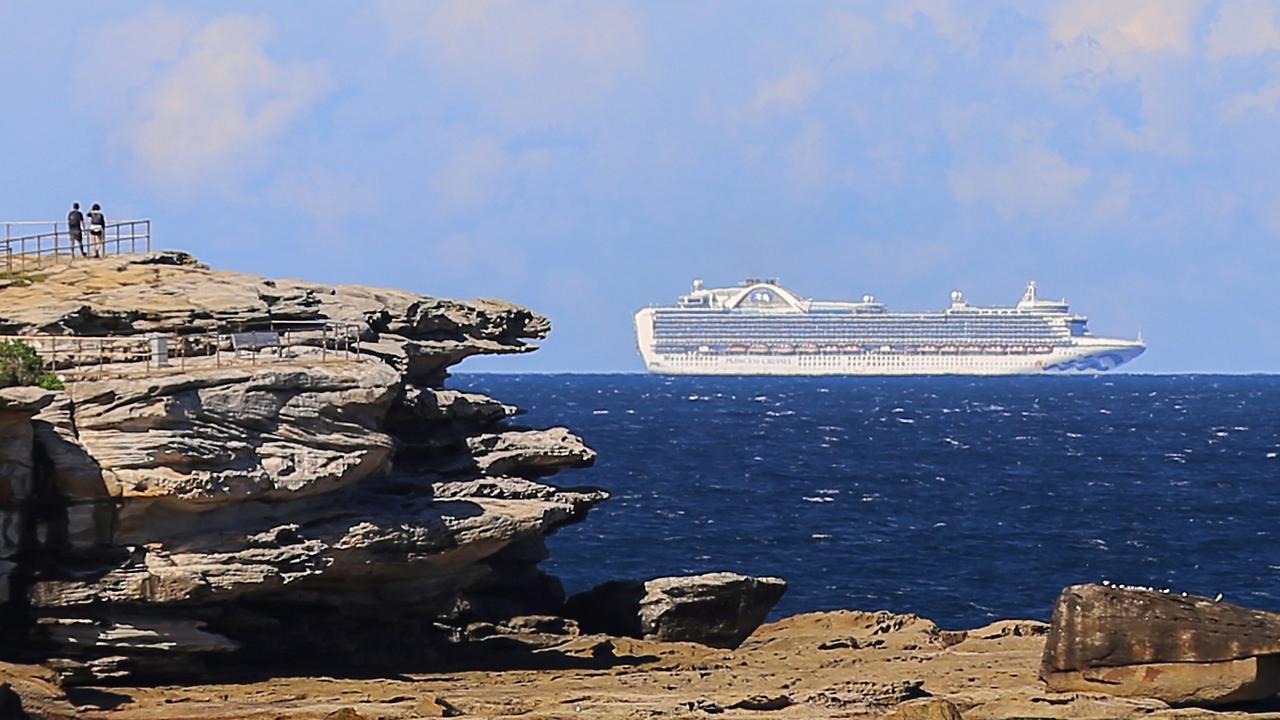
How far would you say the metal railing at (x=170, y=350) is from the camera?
87.8 ft

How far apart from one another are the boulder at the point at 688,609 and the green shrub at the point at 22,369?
34.8 ft

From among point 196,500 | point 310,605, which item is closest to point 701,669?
point 310,605

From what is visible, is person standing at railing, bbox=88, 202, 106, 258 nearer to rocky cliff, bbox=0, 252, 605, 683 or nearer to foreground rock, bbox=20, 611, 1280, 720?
rocky cliff, bbox=0, 252, 605, 683

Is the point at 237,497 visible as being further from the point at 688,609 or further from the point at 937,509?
the point at 937,509

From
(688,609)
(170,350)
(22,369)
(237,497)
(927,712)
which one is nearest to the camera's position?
(927,712)

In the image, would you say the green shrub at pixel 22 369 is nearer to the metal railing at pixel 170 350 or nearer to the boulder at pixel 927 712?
the metal railing at pixel 170 350

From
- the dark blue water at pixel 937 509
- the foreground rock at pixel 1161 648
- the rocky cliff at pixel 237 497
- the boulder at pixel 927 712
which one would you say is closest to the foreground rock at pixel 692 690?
the boulder at pixel 927 712

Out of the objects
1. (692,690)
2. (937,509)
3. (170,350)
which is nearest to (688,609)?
(692,690)

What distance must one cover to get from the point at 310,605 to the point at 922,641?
418 inches

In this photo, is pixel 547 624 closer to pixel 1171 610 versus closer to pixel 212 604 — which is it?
pixel 212 604

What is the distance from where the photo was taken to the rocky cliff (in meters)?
24.8

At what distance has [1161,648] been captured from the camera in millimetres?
25375

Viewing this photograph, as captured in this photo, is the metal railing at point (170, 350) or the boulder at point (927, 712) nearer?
the boulder at point (927, 712)

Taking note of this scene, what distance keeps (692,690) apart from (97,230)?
48.6 feet
